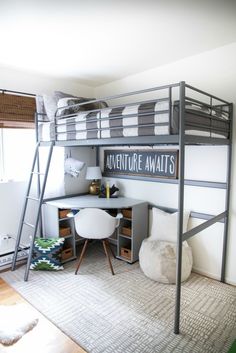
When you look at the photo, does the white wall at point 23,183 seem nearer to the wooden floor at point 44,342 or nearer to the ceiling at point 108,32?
the ceiling at point 108,32

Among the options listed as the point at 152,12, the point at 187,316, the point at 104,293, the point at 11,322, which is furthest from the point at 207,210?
the point at 11,322

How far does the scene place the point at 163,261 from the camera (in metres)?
2.60

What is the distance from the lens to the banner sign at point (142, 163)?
3033mm

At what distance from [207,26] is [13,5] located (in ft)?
4.86

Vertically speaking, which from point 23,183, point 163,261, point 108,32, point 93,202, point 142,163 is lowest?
point 163,261

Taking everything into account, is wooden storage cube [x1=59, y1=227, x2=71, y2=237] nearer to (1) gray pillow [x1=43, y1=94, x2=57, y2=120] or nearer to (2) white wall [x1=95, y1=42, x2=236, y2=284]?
(2) white wall [x1=95, y1=42, x2=236, y2=284]

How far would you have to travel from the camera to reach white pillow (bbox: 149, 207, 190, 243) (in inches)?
112

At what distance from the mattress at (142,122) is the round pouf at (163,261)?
1.31 metres

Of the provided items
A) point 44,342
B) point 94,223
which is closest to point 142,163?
point 94,223

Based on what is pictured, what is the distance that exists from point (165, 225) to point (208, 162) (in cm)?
88

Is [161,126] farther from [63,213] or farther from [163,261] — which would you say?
[63,213]

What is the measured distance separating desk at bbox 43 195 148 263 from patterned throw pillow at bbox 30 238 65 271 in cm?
20

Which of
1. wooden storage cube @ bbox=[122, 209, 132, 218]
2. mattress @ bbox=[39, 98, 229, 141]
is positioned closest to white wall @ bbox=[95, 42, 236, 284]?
mattress @ bbox=[39, 98, 229, 141]

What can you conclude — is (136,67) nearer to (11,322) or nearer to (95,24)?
(95,24)
